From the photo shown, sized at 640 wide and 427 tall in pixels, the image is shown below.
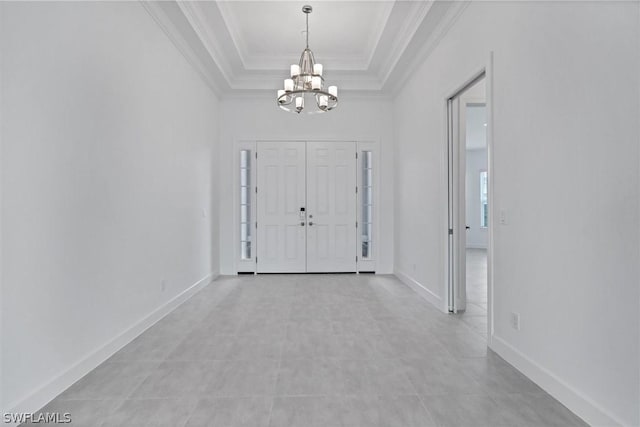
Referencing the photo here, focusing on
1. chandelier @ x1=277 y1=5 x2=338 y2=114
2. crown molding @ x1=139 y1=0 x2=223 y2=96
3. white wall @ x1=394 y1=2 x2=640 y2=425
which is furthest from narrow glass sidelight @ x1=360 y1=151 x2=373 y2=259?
white wall @ x1=394 y1=2 x2=640 y2=425

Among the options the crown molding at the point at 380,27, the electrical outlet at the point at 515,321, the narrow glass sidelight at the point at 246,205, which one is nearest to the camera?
the electrical outlet at the point at 515,321

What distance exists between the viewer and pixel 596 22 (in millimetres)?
1931

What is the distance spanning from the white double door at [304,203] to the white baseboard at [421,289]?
122 cm

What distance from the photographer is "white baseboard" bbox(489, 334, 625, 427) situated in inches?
74.2

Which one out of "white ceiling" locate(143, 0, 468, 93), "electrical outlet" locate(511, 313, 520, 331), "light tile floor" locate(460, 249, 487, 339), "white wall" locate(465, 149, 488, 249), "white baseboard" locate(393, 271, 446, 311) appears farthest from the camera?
"white wall" locate(465, 149, 488, 249)

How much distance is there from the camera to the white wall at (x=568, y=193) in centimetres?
176

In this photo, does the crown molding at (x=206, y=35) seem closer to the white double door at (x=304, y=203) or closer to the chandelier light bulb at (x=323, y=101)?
the white double door at (x=304, y=203)

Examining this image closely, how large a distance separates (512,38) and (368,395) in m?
2.72


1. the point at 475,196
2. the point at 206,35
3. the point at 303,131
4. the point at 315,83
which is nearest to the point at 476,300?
the point at 315,83

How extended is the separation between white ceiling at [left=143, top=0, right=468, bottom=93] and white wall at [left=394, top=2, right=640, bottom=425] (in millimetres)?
953

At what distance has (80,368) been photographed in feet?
8.09

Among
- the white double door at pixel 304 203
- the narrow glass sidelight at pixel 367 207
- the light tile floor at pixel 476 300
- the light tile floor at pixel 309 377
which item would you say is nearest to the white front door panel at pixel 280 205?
the white double door at pixel 304 203

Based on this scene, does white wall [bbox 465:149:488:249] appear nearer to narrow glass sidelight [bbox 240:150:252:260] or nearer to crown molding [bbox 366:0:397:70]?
crown molding [bbox 366:0:397:70]

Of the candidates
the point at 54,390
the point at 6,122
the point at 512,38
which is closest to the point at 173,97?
the point at 6,122
